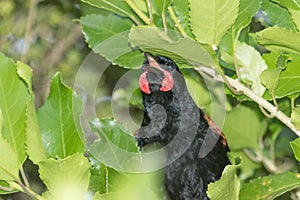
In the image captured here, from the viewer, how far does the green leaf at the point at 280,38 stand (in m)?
0.76

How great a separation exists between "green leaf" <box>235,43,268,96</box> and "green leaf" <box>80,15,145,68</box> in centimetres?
15

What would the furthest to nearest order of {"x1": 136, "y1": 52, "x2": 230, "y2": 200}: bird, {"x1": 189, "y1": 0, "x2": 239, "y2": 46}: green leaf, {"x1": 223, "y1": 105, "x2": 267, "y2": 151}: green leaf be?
1. {"x1": 223, "y1": 105, "x2": 267, "y2": 151}: green leaf
2. {"x1": 136, "y1": 52, "x2": 230, "y2": 200}: bird
3. {"x1": 189, "y1": 0, "x2": 239, "y2": 46}: green leaf

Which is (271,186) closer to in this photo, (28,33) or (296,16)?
(296,16)

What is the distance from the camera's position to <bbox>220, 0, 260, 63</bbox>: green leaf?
86 centimetres

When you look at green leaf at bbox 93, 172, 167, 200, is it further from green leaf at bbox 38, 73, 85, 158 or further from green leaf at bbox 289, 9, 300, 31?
green leaf at bbox 289, 9, 300, 31

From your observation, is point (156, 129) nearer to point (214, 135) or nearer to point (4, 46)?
point (214, 135)

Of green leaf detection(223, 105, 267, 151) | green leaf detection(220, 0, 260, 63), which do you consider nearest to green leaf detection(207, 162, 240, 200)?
green leaf detection(220, 0, 260, 63)

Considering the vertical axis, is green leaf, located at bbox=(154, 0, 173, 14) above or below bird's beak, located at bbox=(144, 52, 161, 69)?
above

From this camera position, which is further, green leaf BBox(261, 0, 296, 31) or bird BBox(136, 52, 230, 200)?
bird BBox(136, 52, 230, 200)

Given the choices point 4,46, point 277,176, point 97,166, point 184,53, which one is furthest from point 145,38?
point 4,46

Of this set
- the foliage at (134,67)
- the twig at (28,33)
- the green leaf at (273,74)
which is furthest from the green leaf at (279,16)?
the twig at (28,33)

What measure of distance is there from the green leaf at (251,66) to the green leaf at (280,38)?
0.11 m

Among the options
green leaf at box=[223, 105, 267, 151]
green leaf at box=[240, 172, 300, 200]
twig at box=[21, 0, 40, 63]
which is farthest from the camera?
twig at box=[21, 0, 40, 63]

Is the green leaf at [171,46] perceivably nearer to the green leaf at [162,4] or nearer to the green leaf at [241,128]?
the green leaf at [162,4]
